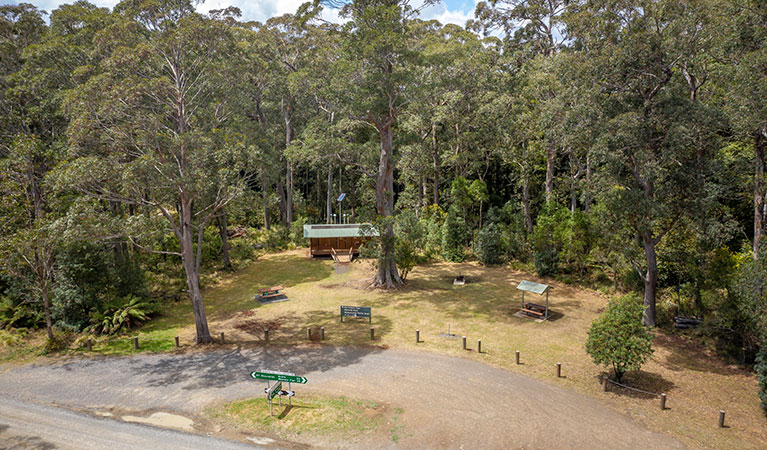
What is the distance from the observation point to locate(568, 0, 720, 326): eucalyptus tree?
1402 cm

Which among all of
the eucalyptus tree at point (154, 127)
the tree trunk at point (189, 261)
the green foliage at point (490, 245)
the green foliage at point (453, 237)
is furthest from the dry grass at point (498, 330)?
the eucalyptus tree at point (154, 127)

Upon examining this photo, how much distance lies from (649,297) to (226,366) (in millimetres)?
16915

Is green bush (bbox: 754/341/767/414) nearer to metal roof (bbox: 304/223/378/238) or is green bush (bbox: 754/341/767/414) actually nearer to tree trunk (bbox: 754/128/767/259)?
tree trunk (bbox: 754/128/767/259)

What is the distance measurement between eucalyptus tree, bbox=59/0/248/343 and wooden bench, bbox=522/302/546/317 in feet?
45.2

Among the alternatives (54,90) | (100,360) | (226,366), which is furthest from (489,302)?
(54,90)

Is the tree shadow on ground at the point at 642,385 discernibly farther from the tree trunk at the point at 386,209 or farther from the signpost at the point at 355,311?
the tree trunk at the point at 386,209

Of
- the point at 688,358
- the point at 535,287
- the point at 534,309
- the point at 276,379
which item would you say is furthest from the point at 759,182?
the point at 276,379

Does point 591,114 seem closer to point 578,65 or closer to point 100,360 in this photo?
point 578,65

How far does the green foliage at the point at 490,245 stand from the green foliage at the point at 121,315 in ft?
66.4

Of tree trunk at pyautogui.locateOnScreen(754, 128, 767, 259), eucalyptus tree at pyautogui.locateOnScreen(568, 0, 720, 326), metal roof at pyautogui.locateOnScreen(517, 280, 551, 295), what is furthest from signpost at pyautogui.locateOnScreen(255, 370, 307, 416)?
tree trunk at pyautogui.locateOnScreen(754, 128, 767, 259)

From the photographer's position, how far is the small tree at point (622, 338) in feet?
39.7

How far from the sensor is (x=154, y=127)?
47.4 ft

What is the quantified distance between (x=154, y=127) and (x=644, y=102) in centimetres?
1774

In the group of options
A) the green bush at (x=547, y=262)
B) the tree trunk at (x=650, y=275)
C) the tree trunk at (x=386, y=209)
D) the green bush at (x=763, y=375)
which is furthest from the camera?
the green bush at (x=547, y=262)
